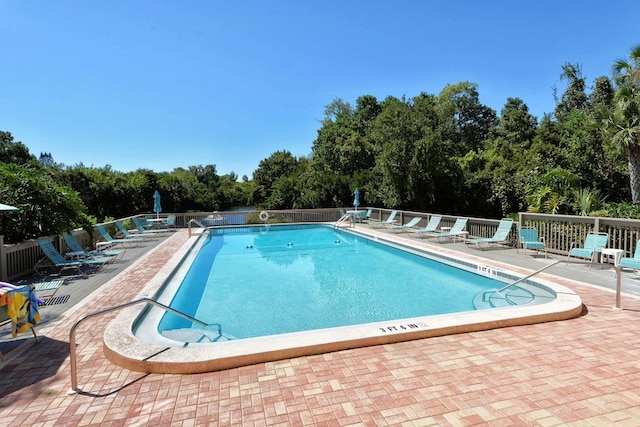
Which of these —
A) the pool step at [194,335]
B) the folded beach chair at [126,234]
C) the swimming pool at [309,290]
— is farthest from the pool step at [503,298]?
the folded beach chair at [126,234]

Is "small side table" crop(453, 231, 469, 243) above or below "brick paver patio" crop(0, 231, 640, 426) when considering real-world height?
above

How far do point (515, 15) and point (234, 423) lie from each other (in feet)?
61.2

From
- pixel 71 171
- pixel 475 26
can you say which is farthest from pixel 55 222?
pixel 71 171

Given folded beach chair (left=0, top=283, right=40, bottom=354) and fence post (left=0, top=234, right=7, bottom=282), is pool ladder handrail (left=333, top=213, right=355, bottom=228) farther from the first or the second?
folded beach chair (left=0, top=283, right=40, bottom=354)

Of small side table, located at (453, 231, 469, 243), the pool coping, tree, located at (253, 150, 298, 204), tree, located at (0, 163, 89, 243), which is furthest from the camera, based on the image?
tree, located at (253, 150, 298, 204)

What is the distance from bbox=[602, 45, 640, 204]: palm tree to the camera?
11.7 metres

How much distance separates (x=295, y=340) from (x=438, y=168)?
62.1 ft

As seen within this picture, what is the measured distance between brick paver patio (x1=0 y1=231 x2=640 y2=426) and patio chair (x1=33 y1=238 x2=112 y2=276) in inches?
167

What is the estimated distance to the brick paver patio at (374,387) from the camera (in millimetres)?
2539

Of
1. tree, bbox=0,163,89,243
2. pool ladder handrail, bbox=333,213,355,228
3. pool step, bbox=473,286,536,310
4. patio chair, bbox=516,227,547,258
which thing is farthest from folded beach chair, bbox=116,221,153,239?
patio chair, bbox=516,227,547,258

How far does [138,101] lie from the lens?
21734 mm

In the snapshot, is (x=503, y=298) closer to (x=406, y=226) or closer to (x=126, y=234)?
(x=406, y=226)

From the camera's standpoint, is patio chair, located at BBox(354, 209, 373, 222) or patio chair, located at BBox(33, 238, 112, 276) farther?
patio chair, located at BBox(354, 209, 373, 222)

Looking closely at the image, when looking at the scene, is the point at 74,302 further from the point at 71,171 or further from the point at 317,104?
the point at 317,104
